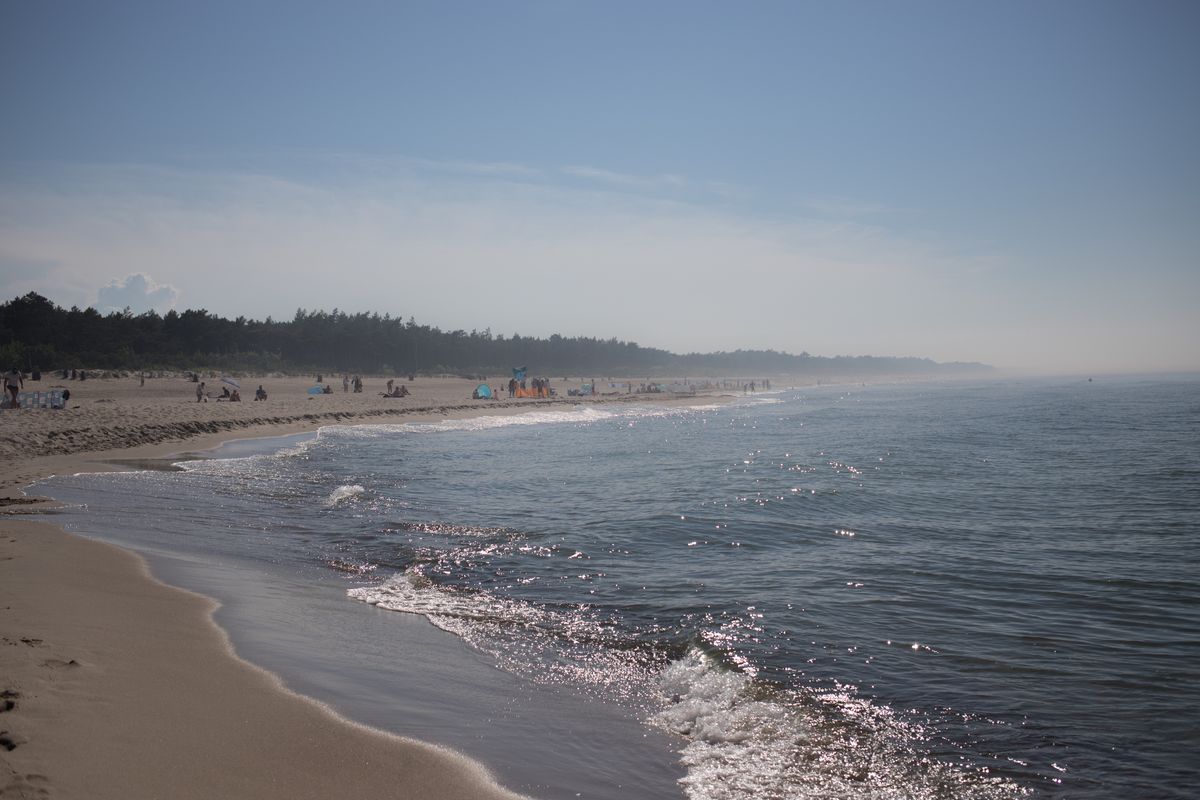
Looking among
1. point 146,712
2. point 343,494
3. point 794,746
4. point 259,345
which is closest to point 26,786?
point 146,712

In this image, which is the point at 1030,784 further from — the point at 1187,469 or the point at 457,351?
the point at 457,351

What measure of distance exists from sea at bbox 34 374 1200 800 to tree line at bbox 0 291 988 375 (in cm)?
4909

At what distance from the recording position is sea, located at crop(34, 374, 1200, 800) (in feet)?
15.3

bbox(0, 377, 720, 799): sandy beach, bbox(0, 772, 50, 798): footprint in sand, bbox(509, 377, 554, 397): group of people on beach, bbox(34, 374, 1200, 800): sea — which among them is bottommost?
bbox(34, 374, 1200, 800): sea

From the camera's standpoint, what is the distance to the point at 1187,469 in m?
18.5

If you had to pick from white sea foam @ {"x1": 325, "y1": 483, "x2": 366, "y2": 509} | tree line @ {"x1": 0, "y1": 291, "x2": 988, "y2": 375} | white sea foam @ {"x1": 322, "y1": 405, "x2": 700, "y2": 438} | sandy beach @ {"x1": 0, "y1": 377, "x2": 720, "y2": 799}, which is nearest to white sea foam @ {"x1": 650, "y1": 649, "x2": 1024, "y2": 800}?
sandy beach @ {"x1": 0, "y1": 377, "x2": 720, "y2": 799}

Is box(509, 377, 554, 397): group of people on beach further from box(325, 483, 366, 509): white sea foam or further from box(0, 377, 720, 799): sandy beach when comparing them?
box(0, 377, 720, 799): sandy beach

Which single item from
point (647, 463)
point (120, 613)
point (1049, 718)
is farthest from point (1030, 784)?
point (647, 463)

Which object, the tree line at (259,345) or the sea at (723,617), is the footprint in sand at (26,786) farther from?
the tree line at (259,345)

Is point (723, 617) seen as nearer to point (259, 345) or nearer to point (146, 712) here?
point (146, 712)

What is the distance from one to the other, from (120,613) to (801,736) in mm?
5782

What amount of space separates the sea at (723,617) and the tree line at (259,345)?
49089 mm

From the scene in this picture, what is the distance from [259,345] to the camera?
279ft

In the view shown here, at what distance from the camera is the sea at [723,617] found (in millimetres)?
4648
